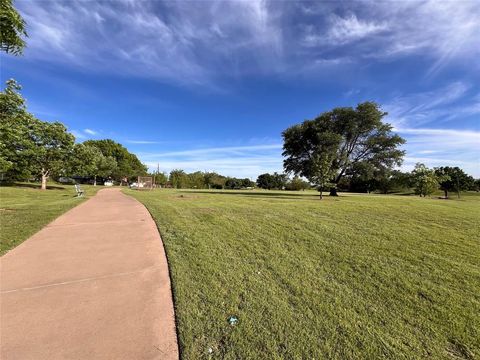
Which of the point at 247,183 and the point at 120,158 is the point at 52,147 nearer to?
the point at 120,158

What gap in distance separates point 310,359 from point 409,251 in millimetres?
4128

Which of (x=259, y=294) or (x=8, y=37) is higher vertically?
(x=8, y=37)

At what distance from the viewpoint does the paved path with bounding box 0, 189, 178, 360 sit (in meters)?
2.31

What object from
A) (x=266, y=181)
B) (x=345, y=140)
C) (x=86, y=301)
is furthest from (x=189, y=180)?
(x=86, y=301)

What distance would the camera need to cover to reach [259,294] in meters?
3.36

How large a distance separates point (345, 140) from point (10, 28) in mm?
27779

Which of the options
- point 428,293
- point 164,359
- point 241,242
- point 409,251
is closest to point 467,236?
point 409,251

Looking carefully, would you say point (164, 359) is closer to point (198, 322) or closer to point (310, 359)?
point (198, 322)

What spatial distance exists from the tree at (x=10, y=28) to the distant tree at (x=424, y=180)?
41772 millimetres

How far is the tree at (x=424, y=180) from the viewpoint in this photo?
34688 millimetres

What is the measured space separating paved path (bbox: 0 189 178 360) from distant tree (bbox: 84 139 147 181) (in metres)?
58.6

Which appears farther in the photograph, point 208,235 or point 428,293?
point 208,235

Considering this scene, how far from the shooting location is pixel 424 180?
3459 centimetres

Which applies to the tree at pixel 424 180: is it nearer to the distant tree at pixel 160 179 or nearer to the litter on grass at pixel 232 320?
the litter on grass at pixel 232 320
